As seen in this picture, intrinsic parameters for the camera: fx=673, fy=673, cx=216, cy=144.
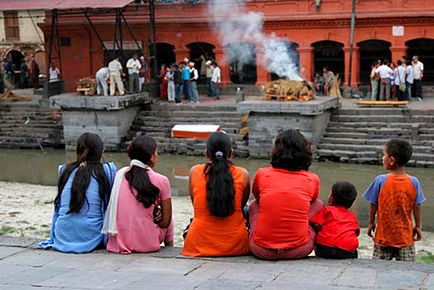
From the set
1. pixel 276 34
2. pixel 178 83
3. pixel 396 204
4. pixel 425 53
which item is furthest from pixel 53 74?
pixel 396 204

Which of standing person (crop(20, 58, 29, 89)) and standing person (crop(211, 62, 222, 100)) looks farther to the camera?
standing person (crop(20, 58, 29, 89))

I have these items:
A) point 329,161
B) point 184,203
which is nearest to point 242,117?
point 329,161

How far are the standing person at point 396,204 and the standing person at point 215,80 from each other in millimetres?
19360

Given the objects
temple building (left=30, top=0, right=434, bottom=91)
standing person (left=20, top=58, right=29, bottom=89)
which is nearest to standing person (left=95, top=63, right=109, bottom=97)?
temple building (left=30, top=0, right=434, bottom=91)

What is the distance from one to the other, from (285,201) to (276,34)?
71.4 feet

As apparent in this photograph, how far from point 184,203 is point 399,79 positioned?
456 inches

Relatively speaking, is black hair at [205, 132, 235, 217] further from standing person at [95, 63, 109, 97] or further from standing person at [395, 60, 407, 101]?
standing person at [395, 60, 407, 101]

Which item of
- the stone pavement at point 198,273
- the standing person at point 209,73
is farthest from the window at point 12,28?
the stone pavement at point 198,273

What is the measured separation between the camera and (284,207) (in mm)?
5824

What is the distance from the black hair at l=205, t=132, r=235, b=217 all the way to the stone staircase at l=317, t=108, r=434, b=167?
44.3 feet

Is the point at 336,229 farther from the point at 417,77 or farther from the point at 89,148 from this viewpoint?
the point at 417,77

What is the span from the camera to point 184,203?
14672 millimetres

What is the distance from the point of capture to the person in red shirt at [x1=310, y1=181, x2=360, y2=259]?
6.09 m

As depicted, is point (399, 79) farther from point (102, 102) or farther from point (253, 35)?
point (102, 102)
